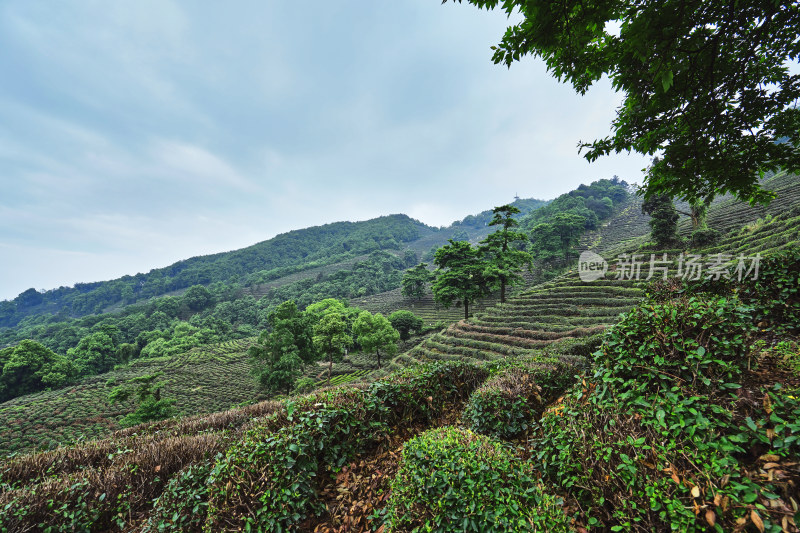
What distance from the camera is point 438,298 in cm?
2080

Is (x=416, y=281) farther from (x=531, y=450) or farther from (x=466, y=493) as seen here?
(x=466, y=493)

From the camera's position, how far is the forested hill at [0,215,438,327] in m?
106

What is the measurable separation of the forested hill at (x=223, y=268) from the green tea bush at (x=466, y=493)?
10169 cm

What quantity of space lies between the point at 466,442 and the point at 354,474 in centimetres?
157

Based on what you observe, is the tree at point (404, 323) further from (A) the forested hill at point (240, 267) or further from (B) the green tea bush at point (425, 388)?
(A) the forested hill at point (240, 267)

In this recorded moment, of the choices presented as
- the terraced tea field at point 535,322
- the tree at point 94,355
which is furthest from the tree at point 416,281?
the tree at point 94,355

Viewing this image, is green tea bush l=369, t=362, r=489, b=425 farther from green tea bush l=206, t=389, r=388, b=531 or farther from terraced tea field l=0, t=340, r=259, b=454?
terraced tea field l=0, t=340, r=259, b=454

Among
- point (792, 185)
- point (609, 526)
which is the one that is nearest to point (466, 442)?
point (609, 526)

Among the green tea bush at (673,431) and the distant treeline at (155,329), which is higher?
the green tea bush at (673,431)

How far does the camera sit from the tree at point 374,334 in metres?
23.9

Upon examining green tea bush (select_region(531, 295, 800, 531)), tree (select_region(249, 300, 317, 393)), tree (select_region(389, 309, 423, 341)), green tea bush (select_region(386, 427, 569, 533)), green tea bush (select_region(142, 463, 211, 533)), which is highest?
green tea bush (select_region(531, 295, 800, 531))

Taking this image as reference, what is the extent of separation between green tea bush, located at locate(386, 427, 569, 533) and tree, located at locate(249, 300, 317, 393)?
1735cm

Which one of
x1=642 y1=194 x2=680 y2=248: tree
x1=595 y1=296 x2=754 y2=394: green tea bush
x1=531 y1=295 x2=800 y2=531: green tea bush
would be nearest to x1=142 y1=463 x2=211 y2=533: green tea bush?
x1=531 y1=295 x2=800 y2=531: green tea bush

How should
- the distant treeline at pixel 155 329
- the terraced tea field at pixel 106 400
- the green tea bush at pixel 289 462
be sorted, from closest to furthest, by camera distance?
the green tea bush at pixel 289 462, the terraced tea field at pixel 106 400, the distant treeline at pixel 155 329
